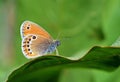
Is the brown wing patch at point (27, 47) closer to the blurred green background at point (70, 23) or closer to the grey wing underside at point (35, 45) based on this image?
the grey wing underside at point (35, 45)

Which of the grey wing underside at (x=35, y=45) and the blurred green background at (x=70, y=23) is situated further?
the blurred green background at (x=70, y=23)

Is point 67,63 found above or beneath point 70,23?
above

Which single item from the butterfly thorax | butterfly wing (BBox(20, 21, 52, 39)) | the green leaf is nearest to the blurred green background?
the butterfly thorax

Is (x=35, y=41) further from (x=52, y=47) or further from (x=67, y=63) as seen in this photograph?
(x=67, y=63)

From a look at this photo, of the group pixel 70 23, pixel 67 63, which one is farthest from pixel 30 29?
pixel 70 23

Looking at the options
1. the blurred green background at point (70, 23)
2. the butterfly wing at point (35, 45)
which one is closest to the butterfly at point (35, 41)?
the butterfly wing at point (35, 45)

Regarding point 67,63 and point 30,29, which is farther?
point 30,29

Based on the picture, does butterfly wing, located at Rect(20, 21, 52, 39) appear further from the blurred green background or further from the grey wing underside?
the blurred green background
